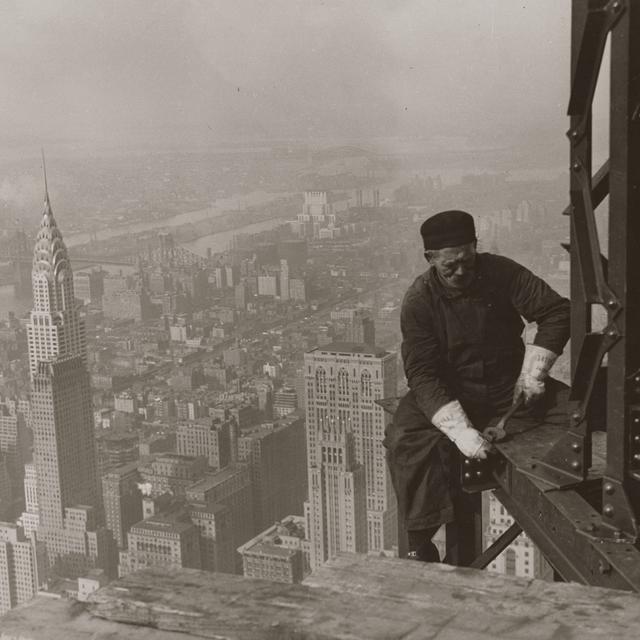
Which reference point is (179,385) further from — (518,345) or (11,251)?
(518,345)

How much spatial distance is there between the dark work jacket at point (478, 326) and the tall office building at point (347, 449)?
53.3 ft

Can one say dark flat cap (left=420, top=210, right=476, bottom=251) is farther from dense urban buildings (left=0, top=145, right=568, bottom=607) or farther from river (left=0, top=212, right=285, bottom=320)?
river (left=0, top=212, right=285, bottom=320)

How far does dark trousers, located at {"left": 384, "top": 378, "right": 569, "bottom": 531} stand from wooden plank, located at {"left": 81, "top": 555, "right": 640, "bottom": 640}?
183 cm

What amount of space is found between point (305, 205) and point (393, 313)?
12.3ft

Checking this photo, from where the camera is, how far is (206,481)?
2380 cm

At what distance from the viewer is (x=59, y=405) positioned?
Answer: 26.8 metres

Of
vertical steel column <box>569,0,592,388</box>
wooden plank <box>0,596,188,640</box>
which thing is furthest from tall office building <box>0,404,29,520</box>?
wooden plank <box>0,596,188,640</box>

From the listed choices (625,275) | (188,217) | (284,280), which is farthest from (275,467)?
(625,275)

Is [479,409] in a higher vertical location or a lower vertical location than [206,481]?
higher

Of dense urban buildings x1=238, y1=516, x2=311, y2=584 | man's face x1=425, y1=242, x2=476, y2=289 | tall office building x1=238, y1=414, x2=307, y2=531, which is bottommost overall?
dense urban buildings x1=238, y1=516, x2=311, y2=584

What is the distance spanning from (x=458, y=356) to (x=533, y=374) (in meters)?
0.30

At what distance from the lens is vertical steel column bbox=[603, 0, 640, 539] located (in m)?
2.42

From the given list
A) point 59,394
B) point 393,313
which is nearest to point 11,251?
point 59,394

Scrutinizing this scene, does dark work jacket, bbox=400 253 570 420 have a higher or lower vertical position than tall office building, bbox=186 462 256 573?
higher
